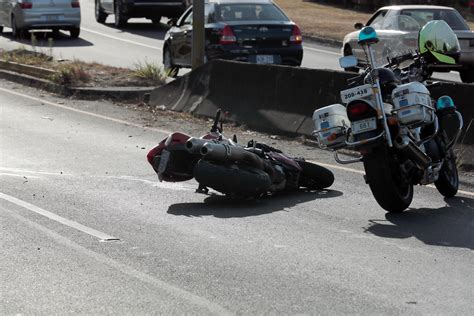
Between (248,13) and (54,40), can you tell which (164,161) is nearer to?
(248,13)

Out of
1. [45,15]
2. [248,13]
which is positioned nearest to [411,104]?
[248,13]

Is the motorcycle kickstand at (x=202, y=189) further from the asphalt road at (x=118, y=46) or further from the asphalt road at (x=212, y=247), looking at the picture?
the asphalt road at (x=118, y=46)

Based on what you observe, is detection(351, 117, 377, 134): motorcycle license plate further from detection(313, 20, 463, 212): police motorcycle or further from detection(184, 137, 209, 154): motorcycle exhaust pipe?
detection(184, 137, 209, 154): motorcycle exhaust pipe

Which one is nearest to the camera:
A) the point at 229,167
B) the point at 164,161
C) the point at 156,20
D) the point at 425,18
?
the point at 229,167

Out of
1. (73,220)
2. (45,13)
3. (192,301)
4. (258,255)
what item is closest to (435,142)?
(258,255)

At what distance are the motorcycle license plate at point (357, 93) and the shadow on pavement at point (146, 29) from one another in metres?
23.8

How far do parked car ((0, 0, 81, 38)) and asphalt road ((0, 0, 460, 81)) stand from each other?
43 cm

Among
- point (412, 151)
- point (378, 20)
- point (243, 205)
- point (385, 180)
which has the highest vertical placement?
point (412, 151)

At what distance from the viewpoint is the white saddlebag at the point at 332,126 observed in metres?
9.25

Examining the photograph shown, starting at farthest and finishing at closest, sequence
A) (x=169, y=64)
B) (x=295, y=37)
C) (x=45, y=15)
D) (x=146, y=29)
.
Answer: (x=146, y=29) < (x=45, y=15) < (x=169, y=64) < (x=295, y=37)

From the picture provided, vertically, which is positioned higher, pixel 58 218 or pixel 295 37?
pixel 58 218

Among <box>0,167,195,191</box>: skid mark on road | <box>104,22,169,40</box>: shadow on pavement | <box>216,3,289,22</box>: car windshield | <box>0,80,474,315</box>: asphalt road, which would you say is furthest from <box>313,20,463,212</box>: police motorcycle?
<box>104,22,169,40</box>: shadow on pavement

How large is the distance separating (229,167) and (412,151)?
5.19ft

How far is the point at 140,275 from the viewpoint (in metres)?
7.15
